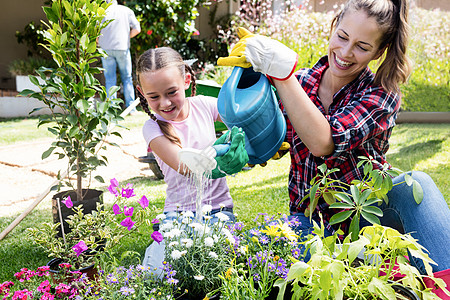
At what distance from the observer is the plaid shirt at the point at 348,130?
1319 mm

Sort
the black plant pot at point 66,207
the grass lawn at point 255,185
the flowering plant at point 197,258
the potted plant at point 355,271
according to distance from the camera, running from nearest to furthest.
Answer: the potted plant at point 355,271 → the flowering plant at point 197,258 → the black plant pot at point 66,207 → the grass lawn at point 255,185

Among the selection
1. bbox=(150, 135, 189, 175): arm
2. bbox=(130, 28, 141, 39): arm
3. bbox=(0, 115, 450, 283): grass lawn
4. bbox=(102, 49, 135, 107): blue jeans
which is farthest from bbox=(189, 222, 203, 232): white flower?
bbox=(130, 28, 141, 39): arm

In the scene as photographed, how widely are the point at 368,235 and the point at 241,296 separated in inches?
13.3

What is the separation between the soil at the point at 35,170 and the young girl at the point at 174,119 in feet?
4.22

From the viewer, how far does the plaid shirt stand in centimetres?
132

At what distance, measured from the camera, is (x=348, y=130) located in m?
1.30

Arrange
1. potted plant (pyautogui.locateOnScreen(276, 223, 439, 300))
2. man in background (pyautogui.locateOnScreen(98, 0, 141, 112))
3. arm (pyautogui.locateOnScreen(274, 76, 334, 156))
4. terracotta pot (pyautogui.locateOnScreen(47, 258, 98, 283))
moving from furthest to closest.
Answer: man in background (pyautogui.locateOnScreen(98, 0, 141, 112)) → terracotta pot (pyautogui.locateOnScreen(47, 258, 98, 283)) → arm (pyautogui.locateOnScreen(274, 76, 334, 156)) → potted plant (pyautogui.locateOnScreen(276, 223, 439, 300))

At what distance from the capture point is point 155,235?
1206 millimetres

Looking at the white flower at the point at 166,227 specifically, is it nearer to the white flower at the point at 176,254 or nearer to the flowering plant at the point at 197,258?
the flowering plant at the point at 197,258

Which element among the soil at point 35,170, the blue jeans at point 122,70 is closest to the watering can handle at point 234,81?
the soil at point 35,170

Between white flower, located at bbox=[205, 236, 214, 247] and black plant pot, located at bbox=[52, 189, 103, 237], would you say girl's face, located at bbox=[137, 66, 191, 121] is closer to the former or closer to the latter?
black plant pot, located at bbox=[52, 189, 103, 237]

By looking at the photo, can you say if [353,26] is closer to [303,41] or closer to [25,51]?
[303,41]

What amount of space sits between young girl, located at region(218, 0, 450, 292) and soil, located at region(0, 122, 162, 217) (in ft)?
6.30

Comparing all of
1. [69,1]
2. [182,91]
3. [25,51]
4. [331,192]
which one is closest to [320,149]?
[331,192]
